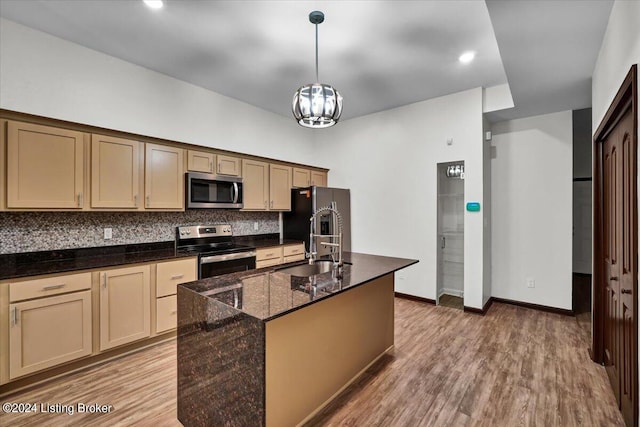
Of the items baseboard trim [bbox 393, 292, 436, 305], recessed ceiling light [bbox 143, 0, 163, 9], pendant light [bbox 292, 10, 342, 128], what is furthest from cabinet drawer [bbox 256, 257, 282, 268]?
recessed ceiling light [bbox 143, 0, 163, 9]

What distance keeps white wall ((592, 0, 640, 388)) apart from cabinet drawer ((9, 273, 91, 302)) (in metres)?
3.96

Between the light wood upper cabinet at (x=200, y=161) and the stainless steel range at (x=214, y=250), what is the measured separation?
754 mm

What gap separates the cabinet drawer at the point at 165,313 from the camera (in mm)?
2988

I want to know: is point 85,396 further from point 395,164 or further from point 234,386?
point 395,164

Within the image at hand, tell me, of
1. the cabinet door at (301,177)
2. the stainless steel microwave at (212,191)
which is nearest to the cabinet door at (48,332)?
the stainless steel microwave at (212,191)

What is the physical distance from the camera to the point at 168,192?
3334 millimetres

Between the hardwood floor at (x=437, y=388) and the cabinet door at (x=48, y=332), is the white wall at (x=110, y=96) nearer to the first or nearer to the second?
the cabinet door at (x=48, y=332)

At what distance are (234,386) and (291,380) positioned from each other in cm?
34

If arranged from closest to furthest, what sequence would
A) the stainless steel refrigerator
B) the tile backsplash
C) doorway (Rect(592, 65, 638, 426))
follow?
doorway (Rect(592, 65, 638, 426)) → the tile backsplash → the stainless steel refrigerator

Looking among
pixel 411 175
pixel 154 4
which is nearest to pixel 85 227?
pixel 154 4

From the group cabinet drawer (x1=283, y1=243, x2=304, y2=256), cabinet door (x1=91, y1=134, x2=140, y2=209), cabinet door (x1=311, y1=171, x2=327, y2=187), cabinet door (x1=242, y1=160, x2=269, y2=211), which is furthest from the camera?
cabinet door (x1=311, y1=171, x2=327, y2=187)

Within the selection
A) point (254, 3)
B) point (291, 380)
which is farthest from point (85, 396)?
point (254, 3)

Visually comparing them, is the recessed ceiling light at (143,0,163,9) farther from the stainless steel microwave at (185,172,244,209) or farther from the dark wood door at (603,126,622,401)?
the dark wood door at (603,126,622,401)

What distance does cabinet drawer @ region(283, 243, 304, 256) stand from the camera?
4402 mm
